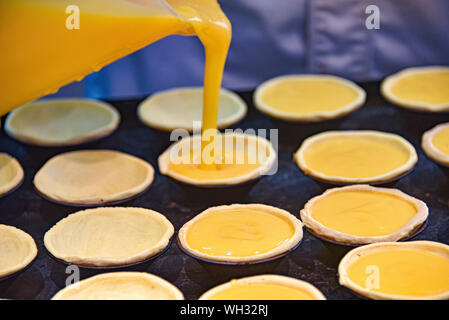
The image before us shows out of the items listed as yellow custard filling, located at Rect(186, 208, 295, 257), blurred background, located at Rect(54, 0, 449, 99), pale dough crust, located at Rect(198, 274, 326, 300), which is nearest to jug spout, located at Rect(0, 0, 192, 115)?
yellow custard filling, located at Rect(186, 208, 295, 257)

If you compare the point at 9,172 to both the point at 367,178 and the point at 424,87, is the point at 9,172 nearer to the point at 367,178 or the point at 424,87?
the point at 367,178

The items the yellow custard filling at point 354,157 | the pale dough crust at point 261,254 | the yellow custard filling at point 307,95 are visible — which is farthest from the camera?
the yellow custard filling at point 307,95

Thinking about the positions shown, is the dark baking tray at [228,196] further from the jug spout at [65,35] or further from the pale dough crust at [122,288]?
the jug spout at [65,35]

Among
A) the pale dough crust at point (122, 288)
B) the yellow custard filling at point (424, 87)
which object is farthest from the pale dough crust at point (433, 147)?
the pale dough crust at point (122, 288)

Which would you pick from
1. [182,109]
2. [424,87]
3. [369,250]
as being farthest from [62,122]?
[424,87]

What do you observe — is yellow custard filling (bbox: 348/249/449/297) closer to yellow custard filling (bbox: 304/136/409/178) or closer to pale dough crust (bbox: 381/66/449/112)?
yellow custard filling (bbox: 304/136/409/178)
